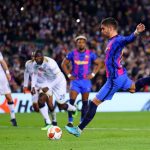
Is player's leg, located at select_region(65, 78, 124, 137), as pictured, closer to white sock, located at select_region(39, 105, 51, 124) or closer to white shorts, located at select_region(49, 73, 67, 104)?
white sock, located at select_region(39, 105, 51, 124)

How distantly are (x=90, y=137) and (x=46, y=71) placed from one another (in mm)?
4351

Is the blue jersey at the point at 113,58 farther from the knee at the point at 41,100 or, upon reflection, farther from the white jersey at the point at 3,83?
the white jersey at the point at 3,83

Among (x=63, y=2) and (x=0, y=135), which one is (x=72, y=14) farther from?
(x=0, y=135)

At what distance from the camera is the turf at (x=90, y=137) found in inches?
507

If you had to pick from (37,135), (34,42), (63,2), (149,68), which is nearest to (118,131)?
(37,135)

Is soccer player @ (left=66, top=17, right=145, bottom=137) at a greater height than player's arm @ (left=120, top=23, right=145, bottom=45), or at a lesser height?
lesser

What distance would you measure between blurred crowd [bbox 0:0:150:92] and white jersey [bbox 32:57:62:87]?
10118mm

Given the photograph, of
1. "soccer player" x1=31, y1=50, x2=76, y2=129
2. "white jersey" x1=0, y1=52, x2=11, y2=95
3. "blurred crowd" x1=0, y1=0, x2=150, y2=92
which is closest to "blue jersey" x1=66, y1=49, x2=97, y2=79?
"soccer player" x1=31, y1=50, x2=76, y2=129

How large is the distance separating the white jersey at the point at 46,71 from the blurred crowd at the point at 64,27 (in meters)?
10.1

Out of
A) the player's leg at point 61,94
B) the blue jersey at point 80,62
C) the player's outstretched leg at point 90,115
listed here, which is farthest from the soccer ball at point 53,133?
the blue jersey at point 80,62

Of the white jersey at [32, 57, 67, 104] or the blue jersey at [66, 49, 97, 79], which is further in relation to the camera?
the blue jersey at [66, 49, 97, 79]

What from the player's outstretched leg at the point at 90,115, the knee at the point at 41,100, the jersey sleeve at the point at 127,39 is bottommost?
the knee at the point at 41,100

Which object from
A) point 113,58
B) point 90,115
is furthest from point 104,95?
point 113,58

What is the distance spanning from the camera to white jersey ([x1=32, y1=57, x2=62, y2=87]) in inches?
739
